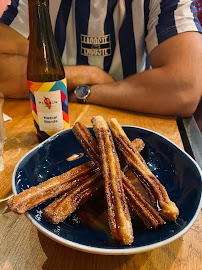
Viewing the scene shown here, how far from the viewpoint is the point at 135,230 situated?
33 cm

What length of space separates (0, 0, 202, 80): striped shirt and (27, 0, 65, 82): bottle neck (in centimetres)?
38

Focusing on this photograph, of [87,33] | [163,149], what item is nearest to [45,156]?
[163,149]

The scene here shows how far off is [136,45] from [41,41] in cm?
52

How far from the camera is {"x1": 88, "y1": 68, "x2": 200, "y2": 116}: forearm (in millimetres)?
768

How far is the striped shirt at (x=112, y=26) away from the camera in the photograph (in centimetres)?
80

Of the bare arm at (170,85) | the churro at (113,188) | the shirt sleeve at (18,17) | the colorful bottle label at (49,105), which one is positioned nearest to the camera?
the churro at (113,188)

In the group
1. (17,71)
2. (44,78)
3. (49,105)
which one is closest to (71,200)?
(49,105)

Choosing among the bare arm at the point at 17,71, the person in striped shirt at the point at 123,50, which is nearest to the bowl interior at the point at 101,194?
the person in striped shirt at the point at 123,50

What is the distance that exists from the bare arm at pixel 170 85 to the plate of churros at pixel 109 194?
29 cm

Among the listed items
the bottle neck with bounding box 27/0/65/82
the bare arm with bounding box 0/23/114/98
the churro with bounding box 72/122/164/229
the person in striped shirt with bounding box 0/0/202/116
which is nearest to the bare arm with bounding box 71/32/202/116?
the person in striped shirt with bounding box 0/0/202/116

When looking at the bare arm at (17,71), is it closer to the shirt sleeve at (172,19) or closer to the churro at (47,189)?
the shirt sleeve at (172,19)

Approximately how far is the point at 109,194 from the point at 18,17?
33.4 inches

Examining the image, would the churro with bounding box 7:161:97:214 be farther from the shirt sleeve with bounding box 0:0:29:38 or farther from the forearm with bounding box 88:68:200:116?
the shirt sleeve with bounding box 0:0:29:38

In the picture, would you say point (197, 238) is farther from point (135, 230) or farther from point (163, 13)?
point (163, 13)
